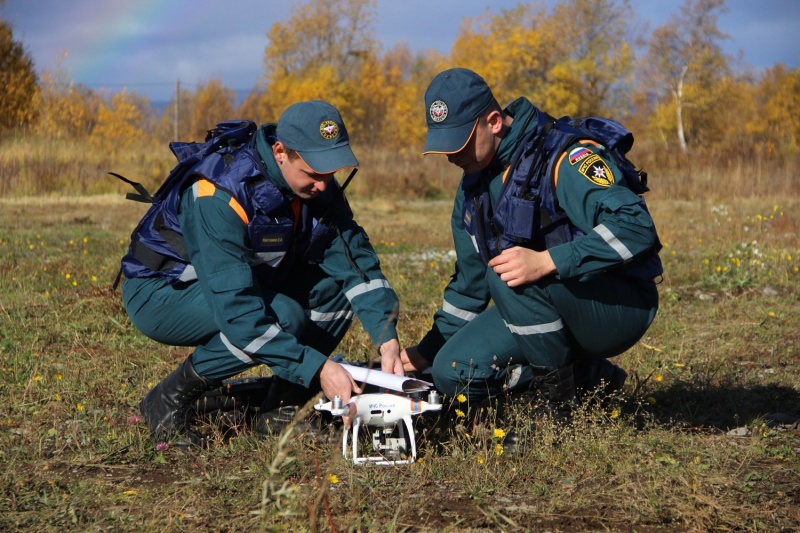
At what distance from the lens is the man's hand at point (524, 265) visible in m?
3.33

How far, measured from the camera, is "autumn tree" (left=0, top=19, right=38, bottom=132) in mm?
23312

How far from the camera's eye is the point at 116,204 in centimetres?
1609

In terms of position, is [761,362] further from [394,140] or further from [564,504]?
[394,140]

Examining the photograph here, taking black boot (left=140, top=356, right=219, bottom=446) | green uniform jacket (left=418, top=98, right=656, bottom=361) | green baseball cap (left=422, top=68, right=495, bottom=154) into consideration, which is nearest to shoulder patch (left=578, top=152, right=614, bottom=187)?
green uniform jacket (left=418, top=98, right=656, bottom=361)

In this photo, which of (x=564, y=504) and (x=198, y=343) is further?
(x=198, y=343)

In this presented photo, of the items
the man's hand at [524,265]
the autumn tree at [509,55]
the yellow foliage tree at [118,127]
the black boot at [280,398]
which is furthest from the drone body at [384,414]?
the autumn tree at [509,55]

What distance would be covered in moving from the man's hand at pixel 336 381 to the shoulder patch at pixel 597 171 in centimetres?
120

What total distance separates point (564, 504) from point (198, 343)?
5.87 feet

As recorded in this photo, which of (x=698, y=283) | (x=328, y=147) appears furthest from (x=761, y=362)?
(x=328, y=147)

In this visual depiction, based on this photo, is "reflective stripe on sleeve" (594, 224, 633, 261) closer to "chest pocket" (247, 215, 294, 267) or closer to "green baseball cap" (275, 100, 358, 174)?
"green baseball cap" (275, 100, 358, 174)

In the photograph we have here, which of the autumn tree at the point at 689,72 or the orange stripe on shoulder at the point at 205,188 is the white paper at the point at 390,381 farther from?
the autumn tree at the point at 689,72

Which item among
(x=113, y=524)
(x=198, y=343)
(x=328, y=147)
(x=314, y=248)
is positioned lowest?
(x=113, y=524)

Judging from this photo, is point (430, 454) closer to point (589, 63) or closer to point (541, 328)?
point (541, 328)

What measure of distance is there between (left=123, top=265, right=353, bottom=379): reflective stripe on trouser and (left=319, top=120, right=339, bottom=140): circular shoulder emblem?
0.76 m
